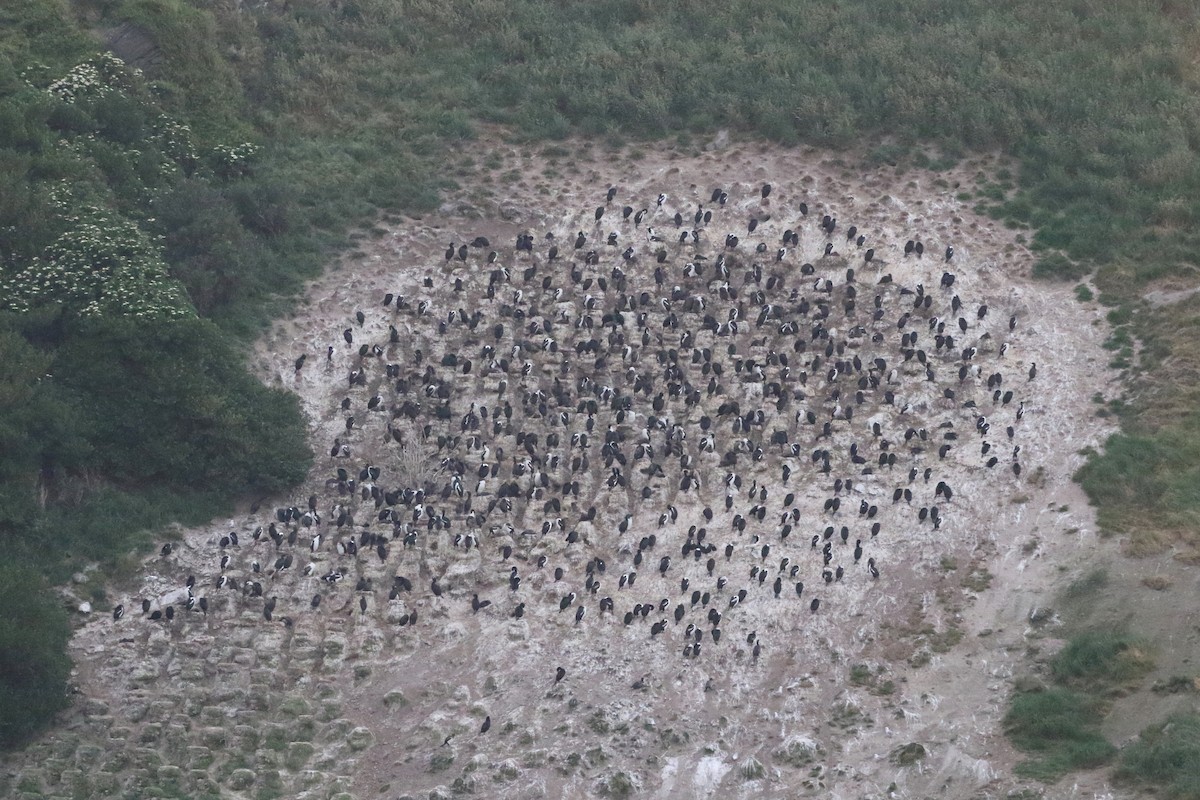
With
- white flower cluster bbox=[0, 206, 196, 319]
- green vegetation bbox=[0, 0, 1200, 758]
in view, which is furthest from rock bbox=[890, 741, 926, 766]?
white flower cluster bbox=[0, 206, 196, 319]

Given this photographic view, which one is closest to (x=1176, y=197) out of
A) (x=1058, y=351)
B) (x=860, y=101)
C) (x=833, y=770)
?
(x=1058, y=351)

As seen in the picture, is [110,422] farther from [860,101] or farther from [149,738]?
[860,101]

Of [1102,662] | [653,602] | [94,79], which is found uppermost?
[94,79]

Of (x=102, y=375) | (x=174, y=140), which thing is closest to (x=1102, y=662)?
(x=102, y=375)

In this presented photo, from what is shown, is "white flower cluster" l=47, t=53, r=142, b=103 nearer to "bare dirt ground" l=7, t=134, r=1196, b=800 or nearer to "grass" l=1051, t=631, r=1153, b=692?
"bare dirt ground" l=7, t=134, r=1196, b=800

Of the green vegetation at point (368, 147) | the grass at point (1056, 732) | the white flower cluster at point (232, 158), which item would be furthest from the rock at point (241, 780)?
the white flower cluster at point (232, 158)

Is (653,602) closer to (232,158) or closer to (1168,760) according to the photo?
(1168,760)

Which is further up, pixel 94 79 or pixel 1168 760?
pixel 94 79
